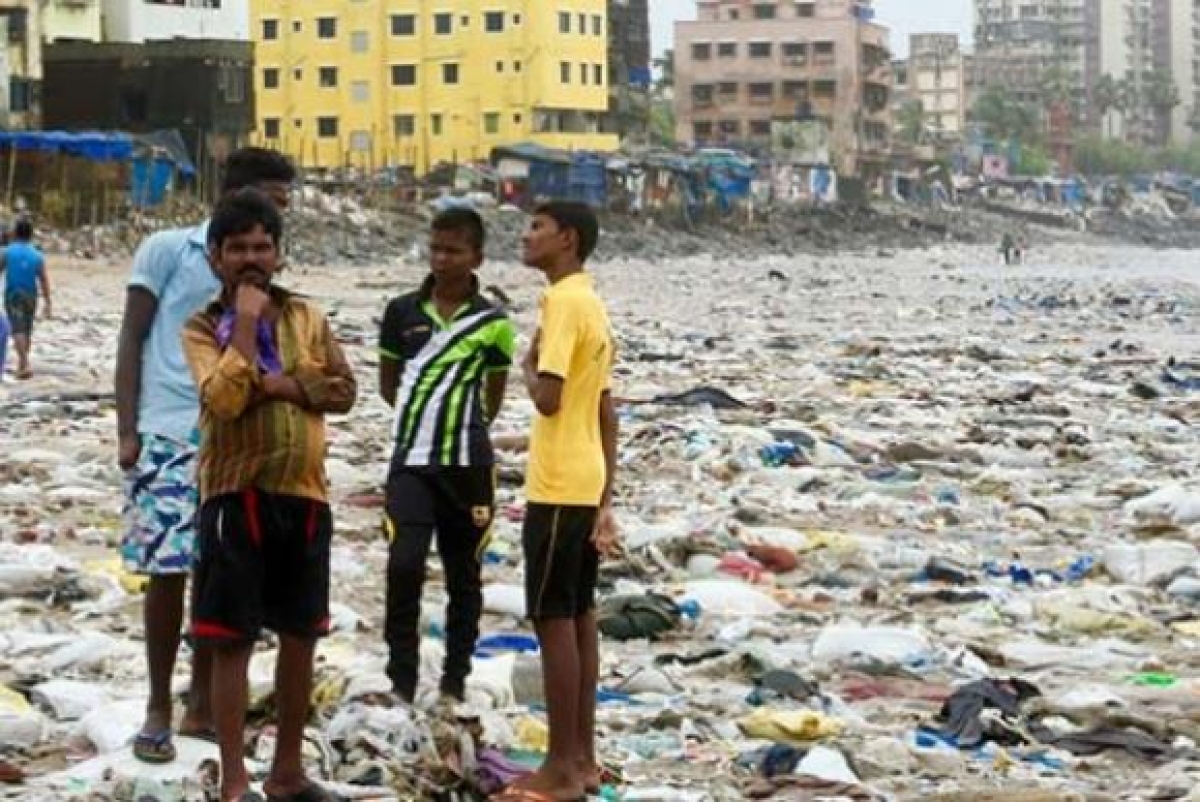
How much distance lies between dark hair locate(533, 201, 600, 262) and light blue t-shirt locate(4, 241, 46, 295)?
447 inches

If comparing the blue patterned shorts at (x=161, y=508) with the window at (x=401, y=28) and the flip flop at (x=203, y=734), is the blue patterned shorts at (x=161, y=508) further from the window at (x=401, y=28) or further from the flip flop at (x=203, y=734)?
the window at (x=401, y=28)

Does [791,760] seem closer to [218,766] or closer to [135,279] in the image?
[218,766]

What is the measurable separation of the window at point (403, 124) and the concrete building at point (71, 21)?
2694cm

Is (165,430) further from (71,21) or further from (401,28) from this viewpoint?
(401,28)

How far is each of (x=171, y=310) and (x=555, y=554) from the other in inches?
42.5

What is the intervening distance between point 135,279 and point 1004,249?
63.2m

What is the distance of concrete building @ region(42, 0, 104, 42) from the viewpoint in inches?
1937

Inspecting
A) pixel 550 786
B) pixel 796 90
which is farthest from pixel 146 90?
pixel 796 90

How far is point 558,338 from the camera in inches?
197

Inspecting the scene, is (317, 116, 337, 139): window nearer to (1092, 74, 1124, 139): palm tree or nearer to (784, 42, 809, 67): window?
(784, 42, 809, 67): window

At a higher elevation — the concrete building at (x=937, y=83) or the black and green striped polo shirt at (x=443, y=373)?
the concrete building at (x=937, y=83)

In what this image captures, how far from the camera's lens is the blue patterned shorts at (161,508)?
16.9ft

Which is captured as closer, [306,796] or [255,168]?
[306,796]

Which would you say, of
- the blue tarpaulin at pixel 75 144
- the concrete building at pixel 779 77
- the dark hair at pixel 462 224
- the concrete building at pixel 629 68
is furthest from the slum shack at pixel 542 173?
the dark hair at pixel 462 224
